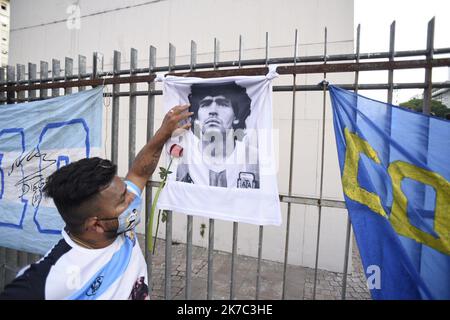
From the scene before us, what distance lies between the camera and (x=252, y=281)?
13.8ft

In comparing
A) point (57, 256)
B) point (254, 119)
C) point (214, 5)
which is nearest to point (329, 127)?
point (254, 119)

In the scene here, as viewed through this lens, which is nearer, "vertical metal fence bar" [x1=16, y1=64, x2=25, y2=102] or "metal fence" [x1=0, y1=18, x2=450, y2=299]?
"metal fence" [x1=0, y1=18, x2=450, y2=299]

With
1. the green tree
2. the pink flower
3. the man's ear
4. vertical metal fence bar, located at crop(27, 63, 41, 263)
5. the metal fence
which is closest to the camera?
the man's ear

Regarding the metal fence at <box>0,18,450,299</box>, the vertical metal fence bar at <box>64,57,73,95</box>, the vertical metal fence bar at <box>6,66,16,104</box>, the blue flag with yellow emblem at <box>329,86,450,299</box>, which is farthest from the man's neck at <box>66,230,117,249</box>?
the vertical metal fence bar at <box>6,66,16,104</box>

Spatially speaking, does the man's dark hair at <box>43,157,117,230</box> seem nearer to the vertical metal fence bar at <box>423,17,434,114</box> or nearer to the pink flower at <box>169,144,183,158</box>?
the pink flower at <box>169,144,183,158</box>

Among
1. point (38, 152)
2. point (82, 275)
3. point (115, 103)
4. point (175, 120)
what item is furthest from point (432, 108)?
point (38, 152)

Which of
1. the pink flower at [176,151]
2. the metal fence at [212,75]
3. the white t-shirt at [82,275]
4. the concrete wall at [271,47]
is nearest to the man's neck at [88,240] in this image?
the white t-shirt at [82,275]

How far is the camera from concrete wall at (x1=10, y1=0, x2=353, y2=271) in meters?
4.45

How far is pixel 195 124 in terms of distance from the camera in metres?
2.15

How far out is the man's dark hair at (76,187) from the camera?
56.7 inches

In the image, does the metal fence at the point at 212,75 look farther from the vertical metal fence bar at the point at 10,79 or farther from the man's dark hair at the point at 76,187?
the man's dark hair at the point at 76,187

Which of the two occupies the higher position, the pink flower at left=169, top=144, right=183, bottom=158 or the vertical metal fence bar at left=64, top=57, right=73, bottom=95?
the vertical metal fence bar at left=64, top=57, right=73, bottom=95

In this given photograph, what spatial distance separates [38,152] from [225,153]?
2.12m

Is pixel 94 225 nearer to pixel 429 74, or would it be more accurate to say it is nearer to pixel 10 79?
pixel 429 74
